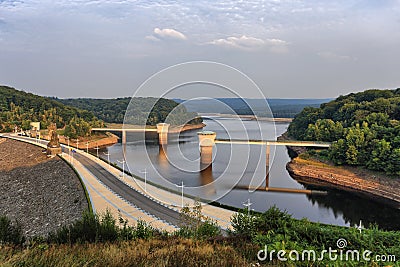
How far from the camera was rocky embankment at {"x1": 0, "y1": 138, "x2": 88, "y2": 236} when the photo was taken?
13.7 m

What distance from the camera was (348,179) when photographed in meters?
21.0

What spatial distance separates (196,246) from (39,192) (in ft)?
53.3

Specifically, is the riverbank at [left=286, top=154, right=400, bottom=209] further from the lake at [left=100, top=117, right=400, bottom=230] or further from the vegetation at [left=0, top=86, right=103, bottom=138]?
the vegetation at [left=0, top=86, right=103, bottom=138]

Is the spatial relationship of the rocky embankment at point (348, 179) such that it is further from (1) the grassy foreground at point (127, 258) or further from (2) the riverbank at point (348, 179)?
(1) the grassy foreground at point (127, 258)

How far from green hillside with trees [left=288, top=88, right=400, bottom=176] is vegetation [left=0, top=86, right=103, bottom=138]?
2756 centimetres

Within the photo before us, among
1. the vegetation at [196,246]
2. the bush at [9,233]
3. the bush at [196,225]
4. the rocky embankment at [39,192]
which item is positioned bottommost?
the rocky embankment at [39,192]

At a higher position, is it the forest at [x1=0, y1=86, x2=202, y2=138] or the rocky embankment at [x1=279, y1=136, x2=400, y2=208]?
the forest at [x1=0, y1=86, x2=202, y2=138]

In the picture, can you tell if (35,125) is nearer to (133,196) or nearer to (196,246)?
(133,196)

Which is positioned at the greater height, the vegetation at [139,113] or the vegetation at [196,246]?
the vegetation at [139,113]

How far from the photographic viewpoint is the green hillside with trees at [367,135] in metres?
20.4

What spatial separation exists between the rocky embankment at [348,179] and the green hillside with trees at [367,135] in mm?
539

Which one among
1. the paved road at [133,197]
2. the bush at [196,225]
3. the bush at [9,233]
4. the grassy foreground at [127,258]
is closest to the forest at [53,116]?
the paved road at [133,197]

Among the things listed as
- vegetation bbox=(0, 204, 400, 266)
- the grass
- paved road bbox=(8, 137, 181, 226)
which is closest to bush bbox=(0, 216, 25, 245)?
vegetation bbox=(0, 204, 400, 266)

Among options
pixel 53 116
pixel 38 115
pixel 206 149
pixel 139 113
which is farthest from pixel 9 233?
pixel 38 115
